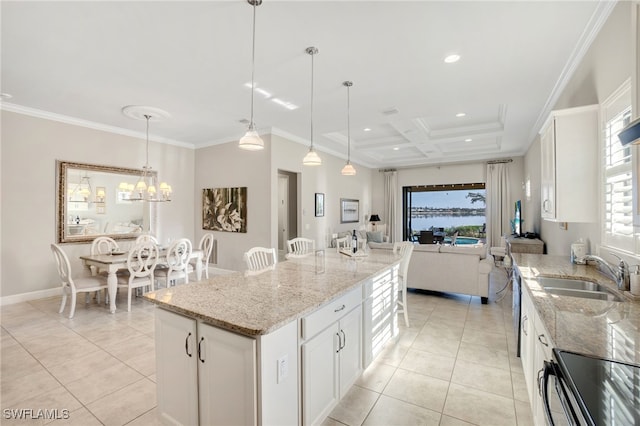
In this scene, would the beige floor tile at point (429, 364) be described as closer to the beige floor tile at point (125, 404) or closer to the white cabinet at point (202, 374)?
the white cabinet at point (202, 374)

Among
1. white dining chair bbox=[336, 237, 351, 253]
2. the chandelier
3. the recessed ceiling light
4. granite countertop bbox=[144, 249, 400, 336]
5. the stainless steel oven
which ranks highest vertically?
the recessed ceiling light

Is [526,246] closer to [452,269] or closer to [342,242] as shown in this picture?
[452,269]

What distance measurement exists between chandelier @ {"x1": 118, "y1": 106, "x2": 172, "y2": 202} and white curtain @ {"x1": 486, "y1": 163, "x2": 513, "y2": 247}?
323 inches

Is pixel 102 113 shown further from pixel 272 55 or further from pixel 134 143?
pixel 272 55

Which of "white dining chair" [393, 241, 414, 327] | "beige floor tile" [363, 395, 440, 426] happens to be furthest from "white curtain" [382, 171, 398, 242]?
"beige floor tile" [363, 395, 440, 426]

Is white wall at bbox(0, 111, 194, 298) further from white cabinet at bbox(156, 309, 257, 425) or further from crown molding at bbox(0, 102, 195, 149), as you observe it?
white cabinet at bbox(156, 309, 257, 425)

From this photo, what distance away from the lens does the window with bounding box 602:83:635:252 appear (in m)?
1.90

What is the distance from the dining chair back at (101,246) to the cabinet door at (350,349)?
435 centimetres

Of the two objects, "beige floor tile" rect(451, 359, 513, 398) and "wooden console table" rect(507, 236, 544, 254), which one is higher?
"wooden console table" rect(507, 236, 544, 254)

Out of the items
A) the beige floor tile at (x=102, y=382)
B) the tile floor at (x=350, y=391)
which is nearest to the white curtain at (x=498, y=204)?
the tile floor at (x=350, y=391)

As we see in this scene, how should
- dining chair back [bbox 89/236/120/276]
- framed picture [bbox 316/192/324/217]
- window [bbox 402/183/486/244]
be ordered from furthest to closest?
window [bbox 402/183/486/244] < framed picture [bbox 316/192/324/217] < dining chair back [bbox 89/236/120/276]

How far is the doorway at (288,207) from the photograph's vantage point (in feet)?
21.7

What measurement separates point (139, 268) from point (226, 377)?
348 centimetres

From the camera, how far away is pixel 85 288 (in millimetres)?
3883
